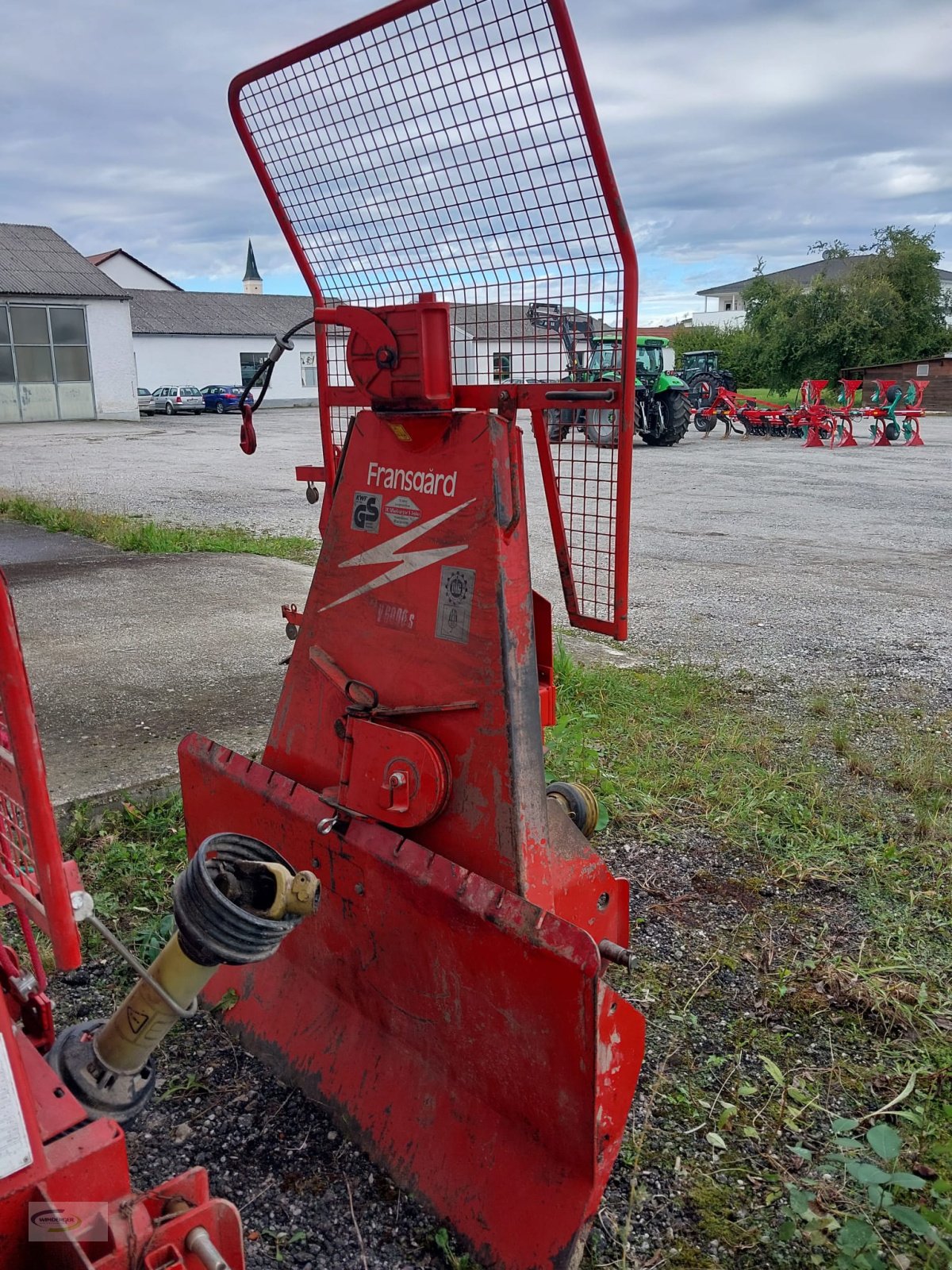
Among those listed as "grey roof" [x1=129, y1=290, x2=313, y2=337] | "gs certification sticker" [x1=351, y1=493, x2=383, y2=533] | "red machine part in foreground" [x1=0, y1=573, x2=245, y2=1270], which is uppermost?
"grey roof" [x1=129, y1=290, x2=313, y2=337]

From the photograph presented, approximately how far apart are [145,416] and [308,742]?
33.8 metres

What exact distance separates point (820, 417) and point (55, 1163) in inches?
896

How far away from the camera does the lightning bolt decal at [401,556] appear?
87.4 inches

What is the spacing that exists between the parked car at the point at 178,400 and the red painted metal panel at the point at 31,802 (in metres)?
35.5

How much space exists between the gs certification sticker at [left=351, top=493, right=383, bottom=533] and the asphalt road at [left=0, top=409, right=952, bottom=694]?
12.2ft

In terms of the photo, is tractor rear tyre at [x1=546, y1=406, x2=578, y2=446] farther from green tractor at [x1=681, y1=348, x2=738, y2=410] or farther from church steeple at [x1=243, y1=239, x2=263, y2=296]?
church steeple at [x1=243, y1=239, x2=263, y2=296]

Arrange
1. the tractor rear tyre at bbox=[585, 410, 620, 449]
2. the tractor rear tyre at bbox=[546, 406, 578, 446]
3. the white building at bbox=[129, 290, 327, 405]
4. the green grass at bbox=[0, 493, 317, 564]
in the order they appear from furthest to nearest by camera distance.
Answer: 1. the white building at bbox=[129, 290, 327, 405]
2. the green grass at bbox=[0, 493, 317, 564]
3. the tractor rear tyre at bbox=[546, 406, 578, 446]
4. the tractor rear tyre at bbox=[585, 410, 620, 449]

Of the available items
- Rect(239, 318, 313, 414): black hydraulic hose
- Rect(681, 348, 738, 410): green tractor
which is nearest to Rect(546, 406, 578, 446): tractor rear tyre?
Rect(239, 318, 313, 414): black hydraulic hose

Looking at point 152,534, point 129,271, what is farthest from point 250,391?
point 129,271

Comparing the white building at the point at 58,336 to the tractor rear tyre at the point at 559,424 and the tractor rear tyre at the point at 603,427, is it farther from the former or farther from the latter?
the tractor rear tyre at the point at 603,427

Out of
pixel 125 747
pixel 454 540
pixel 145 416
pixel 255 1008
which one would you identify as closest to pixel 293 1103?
pixel 255 1008

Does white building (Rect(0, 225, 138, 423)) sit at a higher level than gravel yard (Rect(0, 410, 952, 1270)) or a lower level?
higher

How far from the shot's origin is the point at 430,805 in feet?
7.07

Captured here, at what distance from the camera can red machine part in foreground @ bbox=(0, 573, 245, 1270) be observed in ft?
4.49
